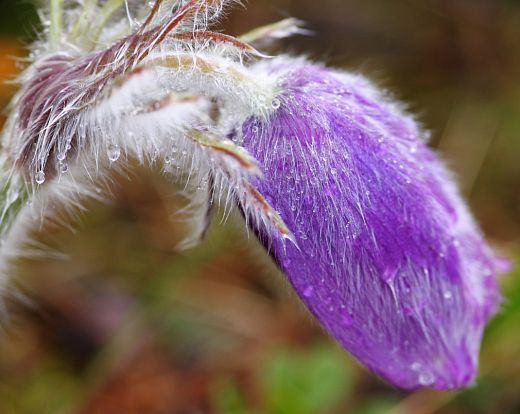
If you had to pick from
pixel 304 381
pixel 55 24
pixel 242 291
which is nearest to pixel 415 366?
pixel 304 381

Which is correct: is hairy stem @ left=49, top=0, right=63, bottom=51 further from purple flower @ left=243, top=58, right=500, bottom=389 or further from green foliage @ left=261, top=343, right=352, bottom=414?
→ green foliage @ left=261, top=343, right=352, bottom=414

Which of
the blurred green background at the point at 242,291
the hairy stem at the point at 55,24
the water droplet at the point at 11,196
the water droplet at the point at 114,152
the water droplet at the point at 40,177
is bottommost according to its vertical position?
the blurred green background at the point at 242,291

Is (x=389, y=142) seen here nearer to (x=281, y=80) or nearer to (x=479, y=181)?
(x=281, y=80)

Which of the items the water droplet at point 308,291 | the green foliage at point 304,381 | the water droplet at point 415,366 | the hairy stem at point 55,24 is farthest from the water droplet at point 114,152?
the green foliage at point 304,381

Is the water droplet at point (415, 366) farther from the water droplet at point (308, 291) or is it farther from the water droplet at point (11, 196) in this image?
the water droplet at point (11, 196)

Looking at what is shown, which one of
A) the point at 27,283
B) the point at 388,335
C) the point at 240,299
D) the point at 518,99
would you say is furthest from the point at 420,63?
the point at 388,335

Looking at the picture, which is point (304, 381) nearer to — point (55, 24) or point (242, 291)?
point (242, 291)

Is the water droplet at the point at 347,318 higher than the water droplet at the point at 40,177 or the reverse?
the reverse
